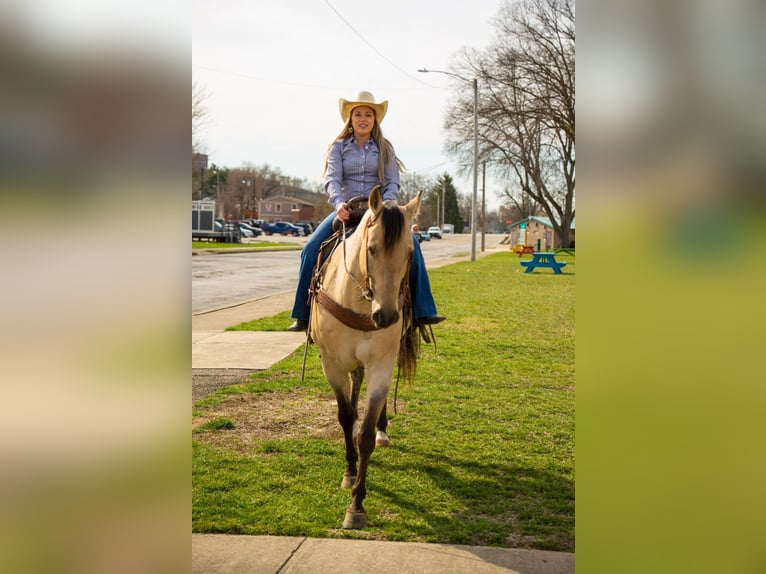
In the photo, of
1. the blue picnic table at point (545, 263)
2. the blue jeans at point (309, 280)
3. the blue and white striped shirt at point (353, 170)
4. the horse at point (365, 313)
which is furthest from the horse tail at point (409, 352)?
the blue picnic table at point (545, 263)

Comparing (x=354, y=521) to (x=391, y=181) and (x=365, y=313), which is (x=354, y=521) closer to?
(x=365, y=313)

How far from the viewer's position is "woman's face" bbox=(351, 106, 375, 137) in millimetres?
5480

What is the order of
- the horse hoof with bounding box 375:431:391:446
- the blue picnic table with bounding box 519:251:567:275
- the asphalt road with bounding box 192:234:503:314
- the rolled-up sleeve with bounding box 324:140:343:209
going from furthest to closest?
the blue picnic table with bounding box 519:251:567:275 → the asphalt road with bounding box 192:234:503:314 → the horse hoof with bounding box 375:431:391:446 → the rolled-up sleeve with bounding box 324:140:343:209

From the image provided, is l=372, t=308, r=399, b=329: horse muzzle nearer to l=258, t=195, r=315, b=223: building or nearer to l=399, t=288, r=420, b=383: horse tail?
l=399, t=288, r=420, b=383: horse tail

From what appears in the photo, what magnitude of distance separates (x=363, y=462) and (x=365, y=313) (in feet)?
3.21

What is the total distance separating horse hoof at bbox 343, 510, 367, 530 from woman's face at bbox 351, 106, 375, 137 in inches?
114

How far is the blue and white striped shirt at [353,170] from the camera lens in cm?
548

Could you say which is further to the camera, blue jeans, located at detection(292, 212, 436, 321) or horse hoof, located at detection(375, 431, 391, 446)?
horse hoof, located at detection(375, 431, 391, 446)

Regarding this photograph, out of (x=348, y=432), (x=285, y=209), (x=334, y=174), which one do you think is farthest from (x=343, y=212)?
(x=285, y=209)

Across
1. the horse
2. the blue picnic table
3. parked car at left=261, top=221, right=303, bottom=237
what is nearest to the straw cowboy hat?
the horse
